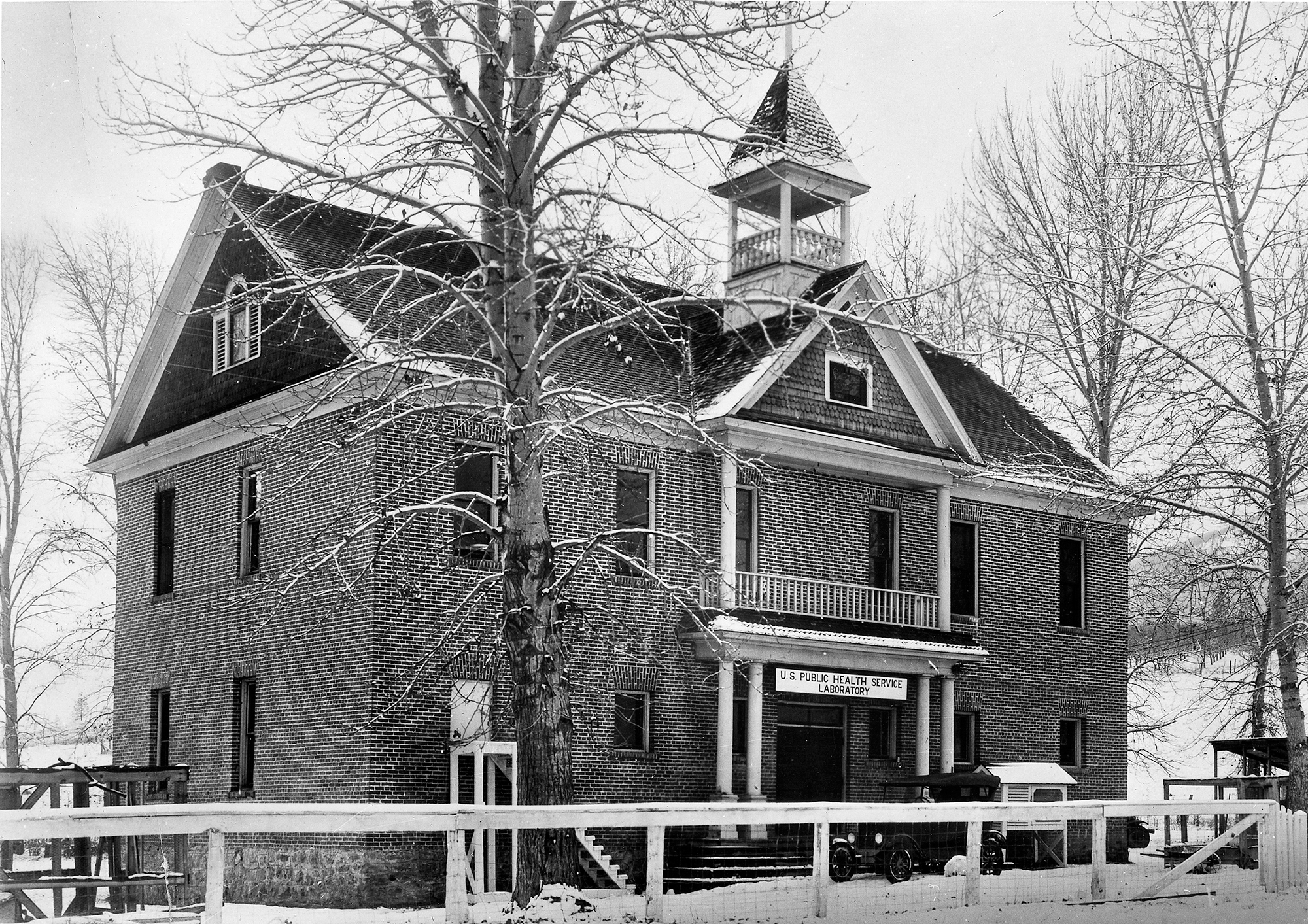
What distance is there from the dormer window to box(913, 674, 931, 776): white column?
1255 cm

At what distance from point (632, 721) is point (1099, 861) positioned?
996 cm

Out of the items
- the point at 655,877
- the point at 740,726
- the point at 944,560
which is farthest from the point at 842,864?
the point at 655,877

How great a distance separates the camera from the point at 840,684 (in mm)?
24562

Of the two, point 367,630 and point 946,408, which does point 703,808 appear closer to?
point 367,630

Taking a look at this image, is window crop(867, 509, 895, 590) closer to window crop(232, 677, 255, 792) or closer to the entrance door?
the entrance door

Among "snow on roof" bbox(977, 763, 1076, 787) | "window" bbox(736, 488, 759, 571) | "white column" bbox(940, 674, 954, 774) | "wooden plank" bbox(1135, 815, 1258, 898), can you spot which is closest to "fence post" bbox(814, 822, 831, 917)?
"wooden plank" bbox(1135, 815, 1258, 898)

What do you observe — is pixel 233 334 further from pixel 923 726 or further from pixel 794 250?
pixel 923 726

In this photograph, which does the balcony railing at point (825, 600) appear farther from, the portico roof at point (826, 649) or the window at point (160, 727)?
the window at point (160, 727)

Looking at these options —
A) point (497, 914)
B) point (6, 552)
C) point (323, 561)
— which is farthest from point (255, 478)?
point (6, 552)

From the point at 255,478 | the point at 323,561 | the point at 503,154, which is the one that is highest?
the point at 503,154

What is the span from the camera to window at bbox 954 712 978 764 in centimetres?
2841

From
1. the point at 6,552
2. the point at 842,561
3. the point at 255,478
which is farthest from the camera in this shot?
the point at 6,552

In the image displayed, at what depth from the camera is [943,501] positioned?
89.4ft

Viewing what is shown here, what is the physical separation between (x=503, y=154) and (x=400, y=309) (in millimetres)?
1833
